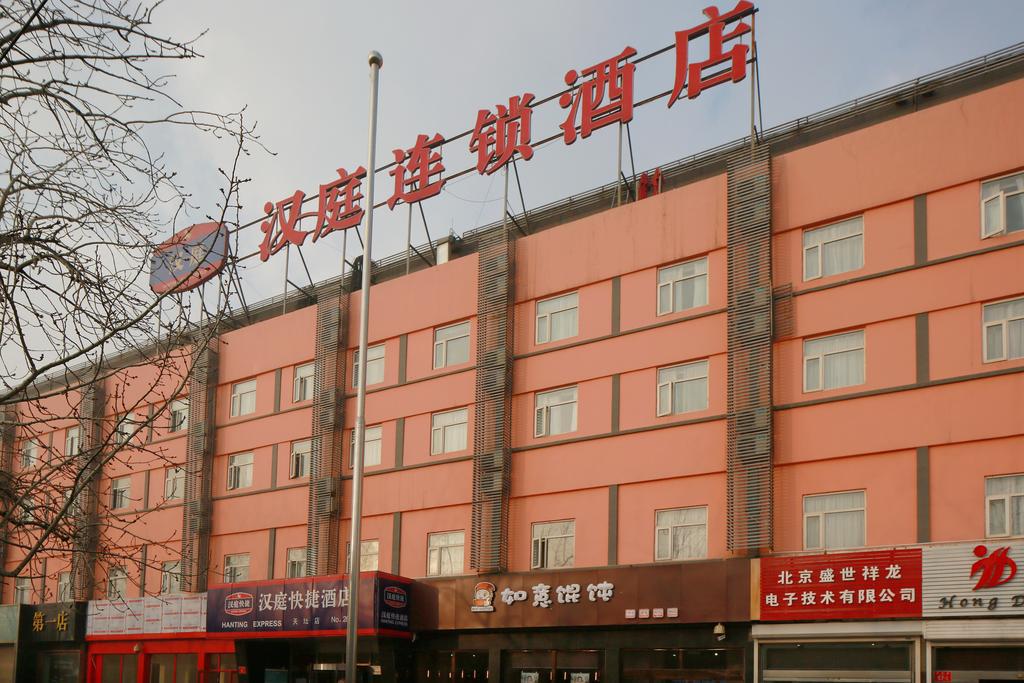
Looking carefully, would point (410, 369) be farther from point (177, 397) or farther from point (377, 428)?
point (177, 397)

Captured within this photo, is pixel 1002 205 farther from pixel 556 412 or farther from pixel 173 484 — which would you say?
pixel 173 484

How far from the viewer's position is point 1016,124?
25031 mm

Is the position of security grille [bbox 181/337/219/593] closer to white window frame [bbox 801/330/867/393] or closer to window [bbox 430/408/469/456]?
window [bbox 430/408/469/456]

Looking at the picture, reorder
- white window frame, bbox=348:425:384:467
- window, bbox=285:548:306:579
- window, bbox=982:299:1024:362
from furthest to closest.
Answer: window, bbox=285:548:306:579 → white window frame, bbox=348:425:384:467 → window, bbox=982:299:1024:362

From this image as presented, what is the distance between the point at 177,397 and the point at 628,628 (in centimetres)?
2162

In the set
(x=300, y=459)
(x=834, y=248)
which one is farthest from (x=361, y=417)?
(x=300, y=459)

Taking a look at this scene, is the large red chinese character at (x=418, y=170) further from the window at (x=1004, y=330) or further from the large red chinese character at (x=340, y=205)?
the window at (x=1004, y=330)

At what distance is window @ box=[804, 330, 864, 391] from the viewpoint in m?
27.1

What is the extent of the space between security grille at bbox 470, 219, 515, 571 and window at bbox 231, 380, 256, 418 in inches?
445

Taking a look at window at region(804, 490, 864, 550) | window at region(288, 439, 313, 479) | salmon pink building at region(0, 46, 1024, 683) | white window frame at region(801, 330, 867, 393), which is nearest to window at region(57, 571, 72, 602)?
salmon pink building at region(0, 46, 1024, 683)

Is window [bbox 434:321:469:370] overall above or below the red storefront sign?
above

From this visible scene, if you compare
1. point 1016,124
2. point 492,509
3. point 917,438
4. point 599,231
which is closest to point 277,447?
point 492,509

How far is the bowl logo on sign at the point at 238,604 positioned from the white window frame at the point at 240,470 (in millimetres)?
5706

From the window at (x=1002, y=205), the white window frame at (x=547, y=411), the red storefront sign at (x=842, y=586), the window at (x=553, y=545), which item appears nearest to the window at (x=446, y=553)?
the window at (x=553, y=545)
